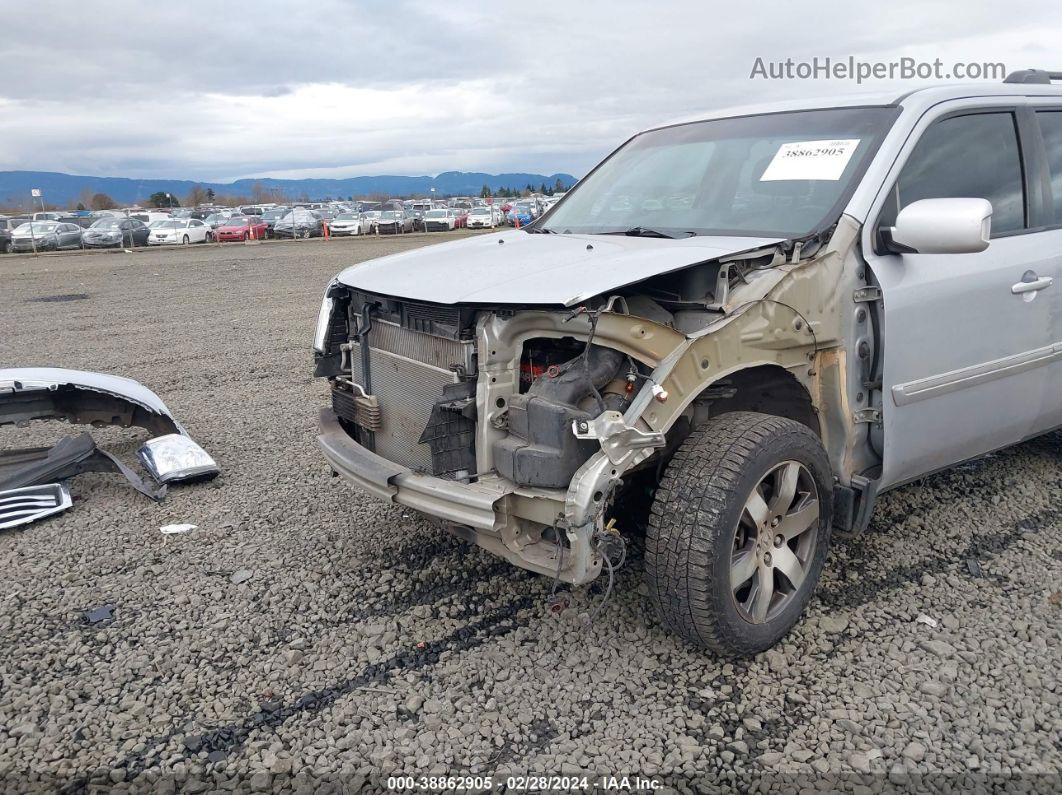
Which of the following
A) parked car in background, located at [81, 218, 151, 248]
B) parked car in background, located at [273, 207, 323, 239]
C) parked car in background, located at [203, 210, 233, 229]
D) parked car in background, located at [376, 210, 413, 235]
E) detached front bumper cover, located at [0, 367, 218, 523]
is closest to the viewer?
detached front bumper cover, located at [0, 367, 218, 523]

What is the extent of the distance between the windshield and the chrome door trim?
75 cm

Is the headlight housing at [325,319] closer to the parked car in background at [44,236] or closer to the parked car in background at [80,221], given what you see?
the parked car in background at [44,236]

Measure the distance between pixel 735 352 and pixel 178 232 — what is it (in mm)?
32168

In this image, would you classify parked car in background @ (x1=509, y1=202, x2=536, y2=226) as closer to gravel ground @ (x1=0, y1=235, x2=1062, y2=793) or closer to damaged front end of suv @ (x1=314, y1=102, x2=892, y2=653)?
gravel ground @ (x1=0, y1=235, x2=1062, y2=793)

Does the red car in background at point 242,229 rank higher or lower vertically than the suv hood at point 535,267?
higher

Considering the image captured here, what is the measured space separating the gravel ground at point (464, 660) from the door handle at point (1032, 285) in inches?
46.3

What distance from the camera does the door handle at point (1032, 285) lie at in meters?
3.64

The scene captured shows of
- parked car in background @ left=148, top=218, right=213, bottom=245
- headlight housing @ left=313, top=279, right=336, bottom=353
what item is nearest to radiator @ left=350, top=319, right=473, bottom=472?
headlight housing @ left=313, top=279, right=336, bottom=353

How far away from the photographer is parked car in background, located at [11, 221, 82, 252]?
27.1 m

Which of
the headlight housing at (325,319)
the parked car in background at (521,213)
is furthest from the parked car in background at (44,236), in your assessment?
the headlight housing at (325,319)

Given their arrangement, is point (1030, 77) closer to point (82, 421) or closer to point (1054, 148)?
point (1054, 148)

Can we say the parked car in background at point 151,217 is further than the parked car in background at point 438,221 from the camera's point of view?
No

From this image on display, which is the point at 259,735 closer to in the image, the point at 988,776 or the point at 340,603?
the point at 340,603

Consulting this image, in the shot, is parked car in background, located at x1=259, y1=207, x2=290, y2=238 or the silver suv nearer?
the silver suv
